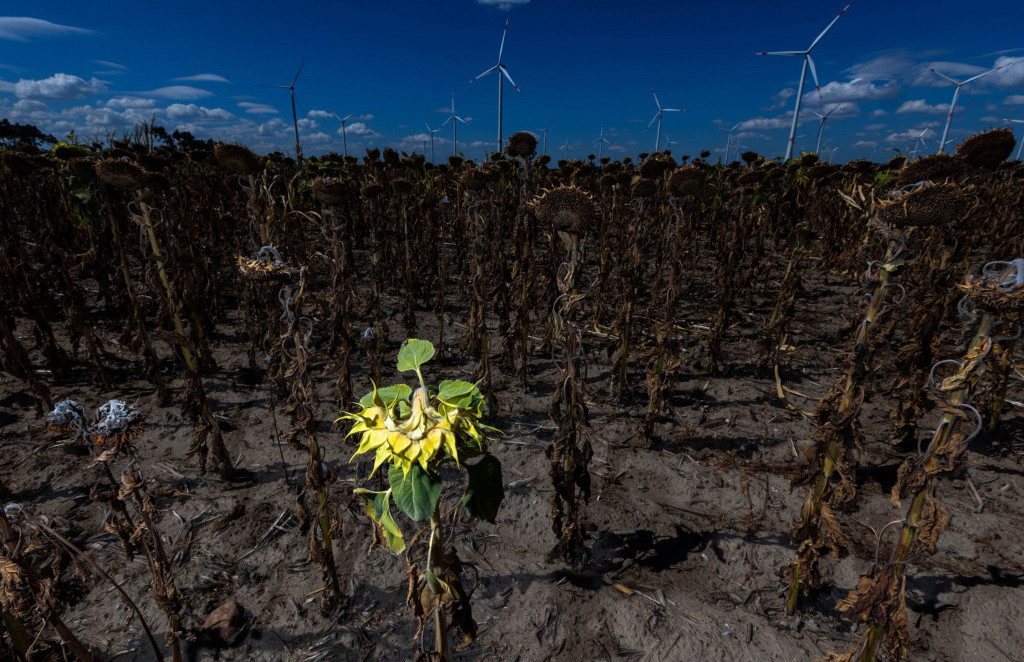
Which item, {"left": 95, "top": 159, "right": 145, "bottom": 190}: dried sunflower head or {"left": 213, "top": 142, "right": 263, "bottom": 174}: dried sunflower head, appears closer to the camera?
{"left": 95, "top": 159, "right": 145, "bottom": 190}: dried sunflower head

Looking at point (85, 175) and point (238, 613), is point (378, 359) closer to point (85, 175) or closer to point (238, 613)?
point (238, 613)

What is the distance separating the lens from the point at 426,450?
1195mm

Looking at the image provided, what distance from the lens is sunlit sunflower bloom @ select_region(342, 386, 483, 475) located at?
3.94ft

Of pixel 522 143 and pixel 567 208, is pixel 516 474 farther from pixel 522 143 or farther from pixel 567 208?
pixel 522 143

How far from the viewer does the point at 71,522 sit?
3.46 m

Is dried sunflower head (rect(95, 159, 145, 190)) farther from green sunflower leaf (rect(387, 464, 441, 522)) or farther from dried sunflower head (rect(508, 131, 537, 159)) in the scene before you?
dried sunflower head (rect(508, 131, 537, 159))

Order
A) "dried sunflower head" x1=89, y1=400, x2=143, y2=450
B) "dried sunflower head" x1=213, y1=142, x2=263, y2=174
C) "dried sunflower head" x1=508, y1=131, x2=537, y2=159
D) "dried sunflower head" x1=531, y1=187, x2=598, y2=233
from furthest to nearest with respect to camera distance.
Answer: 1. "dried sunflower head" x1=508, y1=131, x2=537, y2=159
2. "dried sunflower head" x1=213, y1=142, x2=263, y2=174
3. "dried sunflower head" x1=531, y1=187, x2=598, y2=233
4. "dried sunflower head" x1=89, y1=400, x2=143, y2=450

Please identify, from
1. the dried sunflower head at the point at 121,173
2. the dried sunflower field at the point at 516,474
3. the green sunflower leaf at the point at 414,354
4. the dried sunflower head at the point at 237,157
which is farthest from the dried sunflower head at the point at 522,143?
the green sunflower leaf at the point at 414,354

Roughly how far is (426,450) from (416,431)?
0.06 metres

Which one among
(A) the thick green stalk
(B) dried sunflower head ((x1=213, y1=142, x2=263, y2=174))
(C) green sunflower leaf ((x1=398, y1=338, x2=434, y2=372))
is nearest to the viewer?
(C) green sunflower leaf ((x1=398, y1=338, x2=434, y2=372))

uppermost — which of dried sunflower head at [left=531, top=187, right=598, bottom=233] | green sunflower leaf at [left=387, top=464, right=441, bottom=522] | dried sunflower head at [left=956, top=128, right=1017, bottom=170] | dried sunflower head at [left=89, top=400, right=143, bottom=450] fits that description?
dried sunflower head at [left=956, top=128, right=1017, bottom=170]

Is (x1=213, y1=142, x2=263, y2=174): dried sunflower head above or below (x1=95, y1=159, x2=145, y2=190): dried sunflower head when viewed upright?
above

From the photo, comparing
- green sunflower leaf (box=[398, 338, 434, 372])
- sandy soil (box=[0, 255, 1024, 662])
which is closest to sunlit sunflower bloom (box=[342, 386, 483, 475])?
green sunflower leaf (box=[398, 338, 434, 372])

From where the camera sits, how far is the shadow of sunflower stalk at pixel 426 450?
48.0 inches
